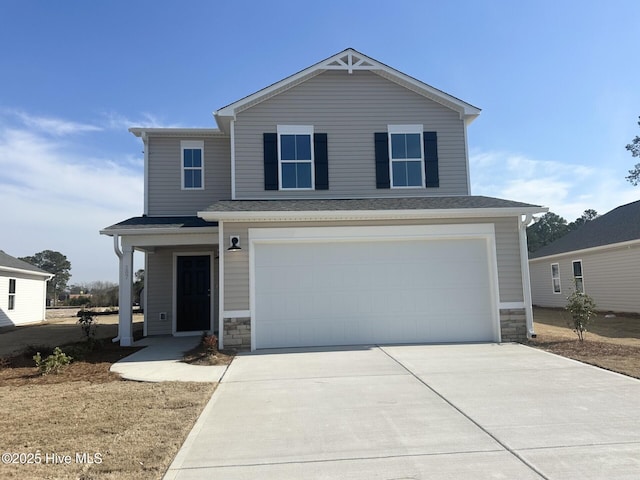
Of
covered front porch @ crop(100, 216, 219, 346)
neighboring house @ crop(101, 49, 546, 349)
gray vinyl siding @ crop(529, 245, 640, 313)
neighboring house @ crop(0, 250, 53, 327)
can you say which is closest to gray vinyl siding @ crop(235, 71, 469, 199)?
neighboring house @ crop(101, 49, 546, 349)

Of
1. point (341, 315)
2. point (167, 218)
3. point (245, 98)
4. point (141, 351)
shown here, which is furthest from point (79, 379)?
point (245, 98)

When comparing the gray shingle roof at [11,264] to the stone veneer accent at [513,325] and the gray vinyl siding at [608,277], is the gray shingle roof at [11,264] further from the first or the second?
the gray vinyl siding at [608,277]

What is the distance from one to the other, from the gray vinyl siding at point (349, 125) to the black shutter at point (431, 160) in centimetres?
17

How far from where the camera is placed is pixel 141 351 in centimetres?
1021

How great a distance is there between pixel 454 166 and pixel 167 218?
8.03 meters

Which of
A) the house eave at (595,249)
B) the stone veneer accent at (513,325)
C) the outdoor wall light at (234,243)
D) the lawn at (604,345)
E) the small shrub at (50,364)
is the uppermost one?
the house eave at (595,249)

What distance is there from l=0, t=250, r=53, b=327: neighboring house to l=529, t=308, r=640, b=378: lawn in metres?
19.2

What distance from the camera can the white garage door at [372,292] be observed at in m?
9.91

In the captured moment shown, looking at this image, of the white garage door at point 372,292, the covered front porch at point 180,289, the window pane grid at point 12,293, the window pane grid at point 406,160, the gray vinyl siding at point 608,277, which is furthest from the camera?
the window pane grid at point 12,293

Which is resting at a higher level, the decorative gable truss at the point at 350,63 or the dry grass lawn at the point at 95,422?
the decorative gable truss at the point at 350,63

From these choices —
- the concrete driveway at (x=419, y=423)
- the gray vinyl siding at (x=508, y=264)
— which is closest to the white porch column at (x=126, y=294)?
the concrete driveway at (x=419, y=423)

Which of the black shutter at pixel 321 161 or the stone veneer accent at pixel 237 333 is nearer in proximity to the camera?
the stone veneer accent at pixel 237 333

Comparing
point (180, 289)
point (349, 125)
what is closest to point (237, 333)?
point (180, 289)

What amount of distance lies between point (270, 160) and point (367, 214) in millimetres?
3331
